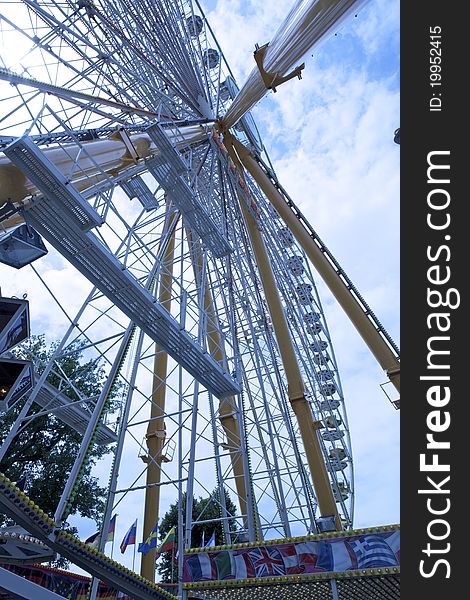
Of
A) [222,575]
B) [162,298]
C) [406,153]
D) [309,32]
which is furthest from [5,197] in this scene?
[162,298]

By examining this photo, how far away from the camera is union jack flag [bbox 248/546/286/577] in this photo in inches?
393

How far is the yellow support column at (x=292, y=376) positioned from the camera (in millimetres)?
14039

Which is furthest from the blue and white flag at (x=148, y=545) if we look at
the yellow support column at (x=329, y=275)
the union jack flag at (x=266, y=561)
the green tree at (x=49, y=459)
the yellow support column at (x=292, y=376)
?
the green tree at (x=49, y=459)

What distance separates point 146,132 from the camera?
11773 mm

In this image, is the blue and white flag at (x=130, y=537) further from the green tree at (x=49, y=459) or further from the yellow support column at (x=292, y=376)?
the green tree at (x=49, y=459)

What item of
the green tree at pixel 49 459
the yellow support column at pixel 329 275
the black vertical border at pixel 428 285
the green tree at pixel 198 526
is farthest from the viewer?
the green tree at pixel 198 526

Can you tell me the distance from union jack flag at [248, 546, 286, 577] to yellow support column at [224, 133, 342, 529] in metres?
3.94

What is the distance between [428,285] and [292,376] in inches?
466

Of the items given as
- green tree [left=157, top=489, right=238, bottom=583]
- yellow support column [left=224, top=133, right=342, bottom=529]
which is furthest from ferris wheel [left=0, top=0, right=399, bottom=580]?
green tree [left=157, top=489, right=238, bottom=583]

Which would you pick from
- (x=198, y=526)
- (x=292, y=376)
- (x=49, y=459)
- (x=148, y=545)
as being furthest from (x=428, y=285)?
(x=198, y=526)

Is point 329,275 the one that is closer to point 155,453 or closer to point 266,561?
point 155,453

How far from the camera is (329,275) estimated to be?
16625 mm

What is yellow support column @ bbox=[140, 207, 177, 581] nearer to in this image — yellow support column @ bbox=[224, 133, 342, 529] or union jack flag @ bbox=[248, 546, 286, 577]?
yellow support column @ bbox=[224, 133, 342, 529]

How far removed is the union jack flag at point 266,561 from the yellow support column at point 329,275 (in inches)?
249
